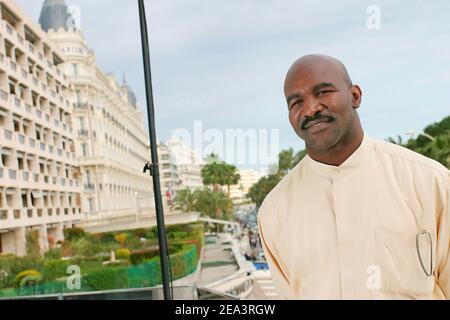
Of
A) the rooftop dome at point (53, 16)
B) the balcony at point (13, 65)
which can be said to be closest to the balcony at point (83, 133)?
the rooftop dome at point (53, 16)

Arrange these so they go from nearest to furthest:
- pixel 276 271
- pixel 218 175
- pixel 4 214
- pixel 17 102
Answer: pixel 276 271 → pixel 4 214 → pixel 17 102 → pixel 218 175

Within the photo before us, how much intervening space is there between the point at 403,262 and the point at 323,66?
0.96 ft

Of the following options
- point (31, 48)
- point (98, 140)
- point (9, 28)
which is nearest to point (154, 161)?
point (9, 28)

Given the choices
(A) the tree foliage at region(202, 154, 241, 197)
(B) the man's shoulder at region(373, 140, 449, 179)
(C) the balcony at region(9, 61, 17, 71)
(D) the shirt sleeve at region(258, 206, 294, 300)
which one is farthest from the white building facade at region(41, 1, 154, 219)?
(B) the man's shoulder at region(373, 140, 449, 179)

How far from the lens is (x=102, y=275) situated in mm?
10891

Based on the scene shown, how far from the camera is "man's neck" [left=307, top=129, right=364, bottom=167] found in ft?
2.25

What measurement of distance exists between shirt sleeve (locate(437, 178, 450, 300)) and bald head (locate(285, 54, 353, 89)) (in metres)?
0.20

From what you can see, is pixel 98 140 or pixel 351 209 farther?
pixel 98 140

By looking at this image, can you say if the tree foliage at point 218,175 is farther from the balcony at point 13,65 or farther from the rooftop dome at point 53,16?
the balcony at point 13,65

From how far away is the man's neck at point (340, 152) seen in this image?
0.69 m

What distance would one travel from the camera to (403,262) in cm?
66

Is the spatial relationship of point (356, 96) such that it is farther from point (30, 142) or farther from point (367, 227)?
point (30, 142)

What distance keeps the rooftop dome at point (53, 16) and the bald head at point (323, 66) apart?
11.2 m

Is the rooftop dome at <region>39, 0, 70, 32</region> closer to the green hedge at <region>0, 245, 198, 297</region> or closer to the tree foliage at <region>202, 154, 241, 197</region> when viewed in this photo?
the green hedge at <region>0, 245, 198, 297</region>
